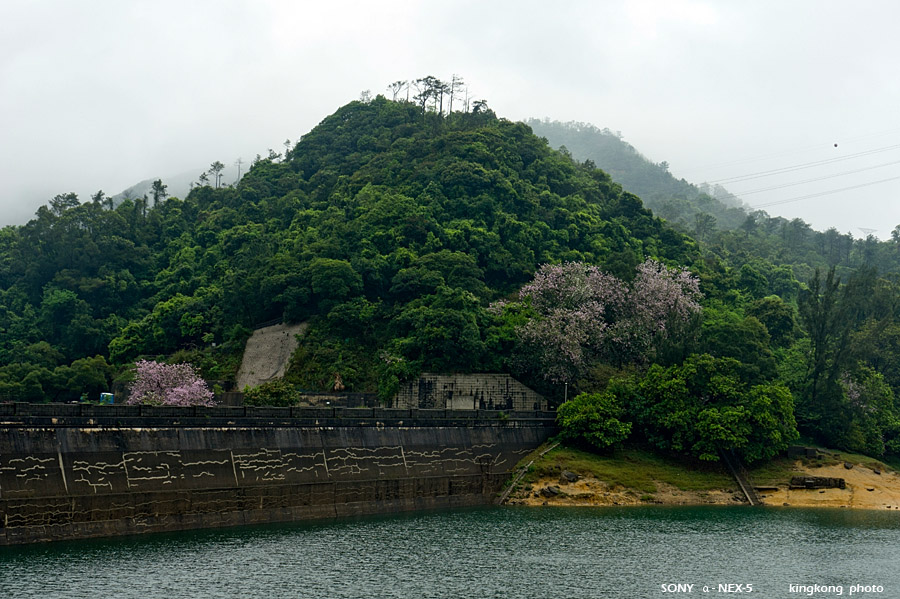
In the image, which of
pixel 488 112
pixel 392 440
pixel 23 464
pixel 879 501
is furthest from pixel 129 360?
pixel 879 501

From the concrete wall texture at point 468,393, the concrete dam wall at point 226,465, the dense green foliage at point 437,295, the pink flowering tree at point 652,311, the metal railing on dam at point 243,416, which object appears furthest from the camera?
the pink flowering tree at point 652,311

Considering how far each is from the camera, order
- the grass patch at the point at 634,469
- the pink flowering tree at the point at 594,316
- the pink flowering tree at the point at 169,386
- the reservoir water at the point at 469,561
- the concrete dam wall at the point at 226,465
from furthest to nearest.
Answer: the pink flowering tree at the point at 594,316
the pink flowering tree at the point at 169,386
the grass patch at the point at 634,469
the concrete dam wall at the point at 226,465
the reservoir water at the point at 469,561

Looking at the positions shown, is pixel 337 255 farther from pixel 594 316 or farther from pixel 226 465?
pixel 226 465

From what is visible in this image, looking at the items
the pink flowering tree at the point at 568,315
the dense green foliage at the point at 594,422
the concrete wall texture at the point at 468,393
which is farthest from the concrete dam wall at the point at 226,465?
the pink flowering tree at the point at 568,315

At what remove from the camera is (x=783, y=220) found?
186750 mm

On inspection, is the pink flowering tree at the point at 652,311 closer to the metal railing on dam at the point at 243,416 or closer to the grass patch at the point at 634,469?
the grass patch at the point at 634,469

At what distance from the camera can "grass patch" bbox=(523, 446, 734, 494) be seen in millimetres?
57375

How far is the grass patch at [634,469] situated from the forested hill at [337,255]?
14013 mm

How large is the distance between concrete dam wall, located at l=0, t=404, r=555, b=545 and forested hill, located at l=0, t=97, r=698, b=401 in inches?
616

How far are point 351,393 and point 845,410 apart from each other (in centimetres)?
3852

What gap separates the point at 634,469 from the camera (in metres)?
59.2

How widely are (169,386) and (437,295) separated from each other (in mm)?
23385

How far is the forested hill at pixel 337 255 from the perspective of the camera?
2958 inches

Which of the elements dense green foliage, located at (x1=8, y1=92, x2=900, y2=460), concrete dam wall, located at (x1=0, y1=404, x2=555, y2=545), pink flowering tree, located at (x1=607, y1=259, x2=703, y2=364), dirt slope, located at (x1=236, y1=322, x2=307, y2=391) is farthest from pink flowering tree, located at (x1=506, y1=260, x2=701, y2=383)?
dirt slope, located at (x1=236, y1=322, x2=307, y2=391)
